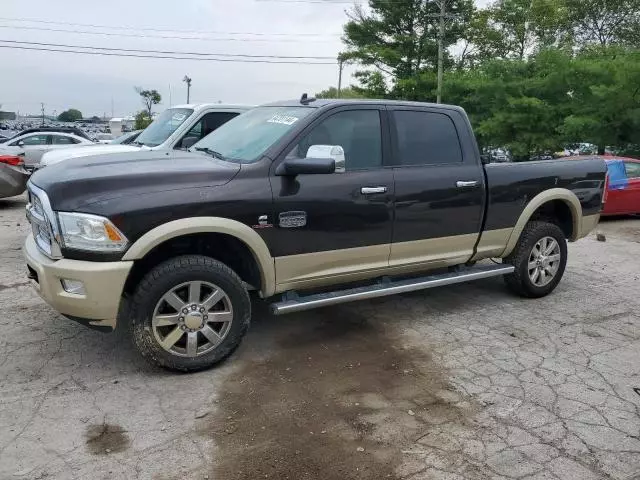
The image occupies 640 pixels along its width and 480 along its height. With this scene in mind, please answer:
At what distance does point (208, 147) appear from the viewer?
491 cm

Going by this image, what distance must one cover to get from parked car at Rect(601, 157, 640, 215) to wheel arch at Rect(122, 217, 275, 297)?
363 inches

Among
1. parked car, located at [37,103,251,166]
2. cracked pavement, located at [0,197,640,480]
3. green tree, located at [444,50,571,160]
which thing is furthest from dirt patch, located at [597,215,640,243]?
parked car, located at [37,103,251,166]

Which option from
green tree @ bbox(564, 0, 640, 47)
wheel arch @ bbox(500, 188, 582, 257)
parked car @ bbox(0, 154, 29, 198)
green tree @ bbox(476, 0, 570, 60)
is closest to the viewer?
wheel arch @ bbox(500, 188, 582, 257)

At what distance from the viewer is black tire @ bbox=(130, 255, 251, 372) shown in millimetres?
3693

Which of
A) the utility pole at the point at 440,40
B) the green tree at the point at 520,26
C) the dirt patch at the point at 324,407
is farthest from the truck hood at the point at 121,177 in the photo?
the green tree at the point at 520,26

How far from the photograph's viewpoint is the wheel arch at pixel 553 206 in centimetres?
557

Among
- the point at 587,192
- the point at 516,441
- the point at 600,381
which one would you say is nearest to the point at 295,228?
the point at 516,441

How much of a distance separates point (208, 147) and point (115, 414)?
7.85 feet

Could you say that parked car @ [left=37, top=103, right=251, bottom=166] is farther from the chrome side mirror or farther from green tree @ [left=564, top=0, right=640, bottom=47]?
green tree @ [left=564, top=0, right=640, bottom=47]

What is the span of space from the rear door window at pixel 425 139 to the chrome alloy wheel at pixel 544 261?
4.78ft

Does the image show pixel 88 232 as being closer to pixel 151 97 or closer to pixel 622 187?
A: pixel 622 187

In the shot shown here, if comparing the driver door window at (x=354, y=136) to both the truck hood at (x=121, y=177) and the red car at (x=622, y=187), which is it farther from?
the red car at (x=622, y=187)

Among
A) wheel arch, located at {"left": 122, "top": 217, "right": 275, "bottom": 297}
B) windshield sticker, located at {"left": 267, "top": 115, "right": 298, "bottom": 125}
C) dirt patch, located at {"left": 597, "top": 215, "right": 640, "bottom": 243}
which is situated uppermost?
windshield sticker, located at {"left": 267, "top": 115, "right": 298, "bottom": 125}

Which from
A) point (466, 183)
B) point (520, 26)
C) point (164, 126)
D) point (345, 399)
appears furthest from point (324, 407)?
point (520, 26)
